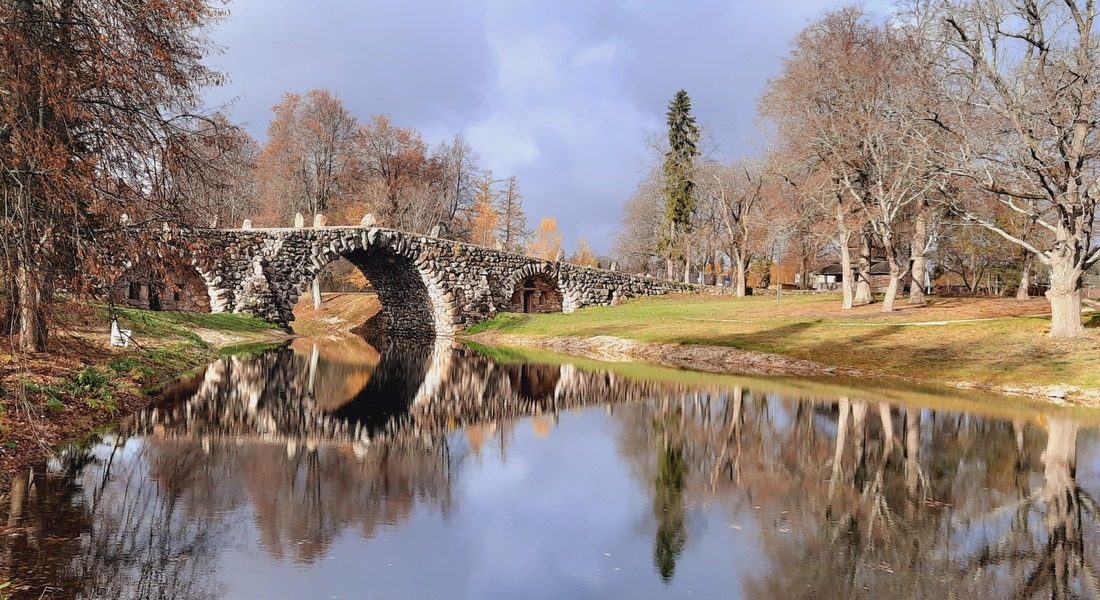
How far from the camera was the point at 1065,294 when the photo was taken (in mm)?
19422

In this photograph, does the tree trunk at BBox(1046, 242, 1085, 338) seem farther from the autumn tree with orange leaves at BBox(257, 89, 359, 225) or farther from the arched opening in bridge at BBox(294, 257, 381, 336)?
the autumn tree with orange leaves at BBox(257, 89, 359, 225)

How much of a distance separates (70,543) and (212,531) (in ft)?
3.39

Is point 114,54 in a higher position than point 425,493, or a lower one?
higher

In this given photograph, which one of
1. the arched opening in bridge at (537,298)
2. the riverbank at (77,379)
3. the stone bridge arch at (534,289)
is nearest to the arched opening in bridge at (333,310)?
the stone bridge arch at (534,289)

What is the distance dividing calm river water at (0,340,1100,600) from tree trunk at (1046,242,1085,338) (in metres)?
7.03

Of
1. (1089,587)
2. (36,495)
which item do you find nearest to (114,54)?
(36,495)

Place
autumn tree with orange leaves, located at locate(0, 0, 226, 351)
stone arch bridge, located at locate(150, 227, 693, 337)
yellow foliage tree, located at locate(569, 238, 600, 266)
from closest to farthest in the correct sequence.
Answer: autumn tree with orange leaves, located at locate(0, 0, 226, 351) < stone arch bridge, located at locate(150, 227, 693, 337) < yellow foliage tree, located at locate(569, 238, 600, 266)

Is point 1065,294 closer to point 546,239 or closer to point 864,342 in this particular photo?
point 864,342

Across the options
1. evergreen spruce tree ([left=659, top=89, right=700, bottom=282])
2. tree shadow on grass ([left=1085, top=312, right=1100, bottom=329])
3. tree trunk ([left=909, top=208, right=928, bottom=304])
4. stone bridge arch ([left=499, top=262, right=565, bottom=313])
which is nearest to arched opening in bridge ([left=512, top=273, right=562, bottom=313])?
stone bridge arch ([left=499, top=262, right=565, bottom=313])

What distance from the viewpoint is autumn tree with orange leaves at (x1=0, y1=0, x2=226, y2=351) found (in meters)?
7.90

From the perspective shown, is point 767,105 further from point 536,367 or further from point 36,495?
point 36,495

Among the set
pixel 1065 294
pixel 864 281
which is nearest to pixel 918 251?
pixel 864 281

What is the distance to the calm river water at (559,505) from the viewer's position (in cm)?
562

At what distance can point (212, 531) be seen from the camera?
6371 millimetres
